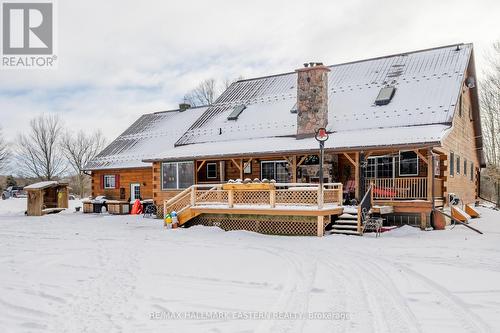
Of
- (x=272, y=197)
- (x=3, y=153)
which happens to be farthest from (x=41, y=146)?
(x=272, y=197)

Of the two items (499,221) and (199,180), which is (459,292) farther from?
(199,180)

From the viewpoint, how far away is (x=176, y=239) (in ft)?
46.2

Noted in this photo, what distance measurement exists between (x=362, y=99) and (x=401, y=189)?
5889mm

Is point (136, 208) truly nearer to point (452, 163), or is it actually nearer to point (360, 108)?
point (360, 108)

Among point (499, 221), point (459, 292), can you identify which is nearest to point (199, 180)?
point (499, 221)

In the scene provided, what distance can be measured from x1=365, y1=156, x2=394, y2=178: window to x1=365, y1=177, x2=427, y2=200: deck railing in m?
0.91

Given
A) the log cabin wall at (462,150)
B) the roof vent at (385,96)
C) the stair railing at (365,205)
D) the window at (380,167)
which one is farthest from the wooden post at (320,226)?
the roof vent at (385,96)

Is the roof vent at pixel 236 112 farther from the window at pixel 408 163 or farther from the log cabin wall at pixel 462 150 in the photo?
the log cabin wall at pixel 462 150

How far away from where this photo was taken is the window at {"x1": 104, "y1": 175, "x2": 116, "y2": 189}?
95.6 feet

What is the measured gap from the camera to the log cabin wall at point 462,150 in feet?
63.2

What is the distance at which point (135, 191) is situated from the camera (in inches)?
1091

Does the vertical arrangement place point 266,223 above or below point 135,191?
below

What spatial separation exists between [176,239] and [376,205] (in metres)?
7.52

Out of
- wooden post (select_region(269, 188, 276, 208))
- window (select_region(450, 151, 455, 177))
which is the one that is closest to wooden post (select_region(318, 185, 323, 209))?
wooden post (select_region(269, 188, 276, 208))
